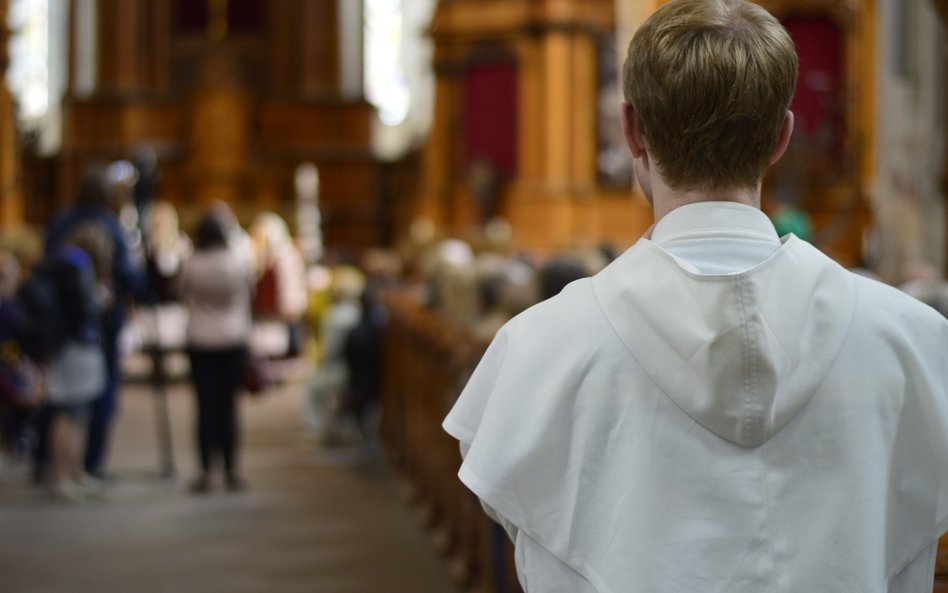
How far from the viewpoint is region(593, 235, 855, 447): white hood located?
1384mm

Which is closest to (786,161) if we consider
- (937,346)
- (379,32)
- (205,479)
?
(205,479)

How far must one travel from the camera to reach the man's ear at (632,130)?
58.4 inches

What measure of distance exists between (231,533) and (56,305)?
1477mm

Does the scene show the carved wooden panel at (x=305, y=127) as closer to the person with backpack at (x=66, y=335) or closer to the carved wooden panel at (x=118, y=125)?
the carved wooden panel at (x=118, y=125)

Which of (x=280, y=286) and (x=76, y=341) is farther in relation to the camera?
(x=280, y=286)

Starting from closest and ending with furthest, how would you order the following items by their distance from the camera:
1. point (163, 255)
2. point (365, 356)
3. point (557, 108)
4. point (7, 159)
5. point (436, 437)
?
1. point (436, 437)
2. point (365, 356)
3. point (163, 255)
4. point (557, 108)
5. point (7, 159)

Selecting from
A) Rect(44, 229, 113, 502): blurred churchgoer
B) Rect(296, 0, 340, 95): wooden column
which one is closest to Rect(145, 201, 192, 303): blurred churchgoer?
Rect(44, 229, 113, 502): blurred churchgoer

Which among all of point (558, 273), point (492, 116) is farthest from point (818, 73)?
point (558, 273)

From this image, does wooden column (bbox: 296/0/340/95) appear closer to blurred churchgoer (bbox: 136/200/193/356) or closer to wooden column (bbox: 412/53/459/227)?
blurred churchgoer (bbox: 136/200/193/356)

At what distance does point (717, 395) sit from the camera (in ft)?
4.54

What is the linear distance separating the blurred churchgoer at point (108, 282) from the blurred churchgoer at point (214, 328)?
33 centimetres

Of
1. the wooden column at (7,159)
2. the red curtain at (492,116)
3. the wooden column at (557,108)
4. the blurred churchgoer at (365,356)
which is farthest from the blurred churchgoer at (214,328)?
the wooden column at (7,159)

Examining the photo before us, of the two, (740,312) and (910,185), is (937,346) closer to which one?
(740,312)

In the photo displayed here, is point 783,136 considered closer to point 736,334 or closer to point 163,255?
point 736,334
